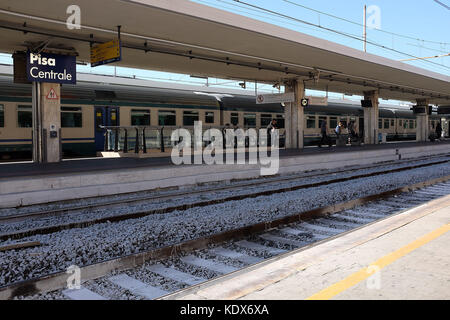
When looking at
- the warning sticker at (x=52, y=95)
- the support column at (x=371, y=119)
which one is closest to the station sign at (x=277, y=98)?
the support column at (x=371, y=119)

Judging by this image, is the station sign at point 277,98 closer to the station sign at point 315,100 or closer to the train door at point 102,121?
the station sign at point 315,100

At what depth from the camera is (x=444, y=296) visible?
9.38ft

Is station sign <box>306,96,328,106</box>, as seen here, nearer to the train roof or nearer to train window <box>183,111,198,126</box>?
the train roof

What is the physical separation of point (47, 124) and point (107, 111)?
3088 millimetres

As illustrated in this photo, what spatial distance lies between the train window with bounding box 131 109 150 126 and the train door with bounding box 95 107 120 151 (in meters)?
0.75

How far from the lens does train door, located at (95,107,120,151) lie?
48.5 feet

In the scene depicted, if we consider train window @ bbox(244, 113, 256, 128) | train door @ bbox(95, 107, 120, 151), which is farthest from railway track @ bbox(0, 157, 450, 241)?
train window @ bbox(244, 113, 256, 128)

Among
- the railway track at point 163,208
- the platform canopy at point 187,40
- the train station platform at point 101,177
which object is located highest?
the platform canopy at point 187,40

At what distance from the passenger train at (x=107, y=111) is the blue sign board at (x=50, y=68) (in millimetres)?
1931

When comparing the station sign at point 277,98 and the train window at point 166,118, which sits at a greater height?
the station sign at point 277,98

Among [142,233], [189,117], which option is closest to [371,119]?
[189,117]

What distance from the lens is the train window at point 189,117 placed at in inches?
666

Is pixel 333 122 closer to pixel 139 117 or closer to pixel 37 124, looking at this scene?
pixel 139 117

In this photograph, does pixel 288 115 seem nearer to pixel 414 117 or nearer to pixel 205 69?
pixel 205 69
